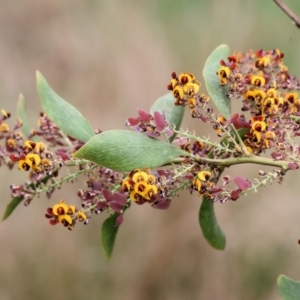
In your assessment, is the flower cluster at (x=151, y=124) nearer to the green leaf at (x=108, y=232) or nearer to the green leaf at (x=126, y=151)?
the green leaf at (x=126, y=151)

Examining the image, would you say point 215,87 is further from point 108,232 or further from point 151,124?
point 108,232

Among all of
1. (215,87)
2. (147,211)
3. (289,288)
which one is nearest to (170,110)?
(215,87)

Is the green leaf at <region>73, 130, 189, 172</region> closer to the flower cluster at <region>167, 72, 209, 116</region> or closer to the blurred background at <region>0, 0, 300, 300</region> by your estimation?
the flower cluster at <region>167, 72, 209, 116</region>

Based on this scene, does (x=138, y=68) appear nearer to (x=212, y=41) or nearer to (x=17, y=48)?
(x=212, y=41)

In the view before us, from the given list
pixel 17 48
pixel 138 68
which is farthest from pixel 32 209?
pixel 17 48

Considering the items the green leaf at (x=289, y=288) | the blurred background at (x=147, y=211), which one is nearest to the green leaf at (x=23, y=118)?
the green leaf at (x=289, y=288)

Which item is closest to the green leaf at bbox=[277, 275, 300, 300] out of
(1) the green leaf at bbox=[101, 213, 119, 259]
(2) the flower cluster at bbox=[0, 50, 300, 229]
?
(2) the flower cluster at bbox=[0, 50, 300, 229]
